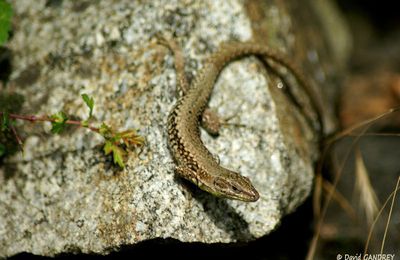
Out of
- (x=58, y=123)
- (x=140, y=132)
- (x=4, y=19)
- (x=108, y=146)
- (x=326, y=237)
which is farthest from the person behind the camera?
(x=326, y=237)

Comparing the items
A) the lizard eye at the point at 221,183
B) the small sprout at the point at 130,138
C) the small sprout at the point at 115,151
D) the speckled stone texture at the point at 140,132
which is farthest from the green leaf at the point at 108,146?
the lizard eye at the point at 221,183

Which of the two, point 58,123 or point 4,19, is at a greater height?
point 4,19

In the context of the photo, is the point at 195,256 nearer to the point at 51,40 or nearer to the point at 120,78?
the point at 120,78

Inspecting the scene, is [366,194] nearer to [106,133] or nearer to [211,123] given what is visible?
[211,123]

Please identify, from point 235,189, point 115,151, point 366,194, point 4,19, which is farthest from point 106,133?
point 366,194

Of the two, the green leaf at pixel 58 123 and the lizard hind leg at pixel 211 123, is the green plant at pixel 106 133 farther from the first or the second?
the lizard hind leg at pixel 211 123

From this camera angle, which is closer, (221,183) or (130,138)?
(221,183)
